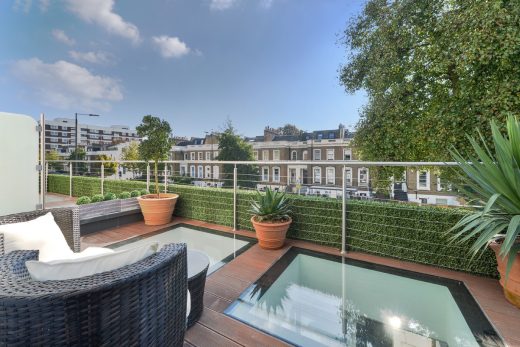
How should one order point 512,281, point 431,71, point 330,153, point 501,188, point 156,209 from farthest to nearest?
point 330,153, point 431,71, point 156,209, point 512,281, point 501,188

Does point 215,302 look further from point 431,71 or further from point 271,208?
point 431,71

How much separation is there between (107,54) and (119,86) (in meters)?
5.10

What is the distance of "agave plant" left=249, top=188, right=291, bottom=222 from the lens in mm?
3184

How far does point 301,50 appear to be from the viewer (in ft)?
35.9

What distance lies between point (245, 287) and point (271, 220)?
3.51 ft

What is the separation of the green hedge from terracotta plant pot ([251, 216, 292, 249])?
1.41 ft

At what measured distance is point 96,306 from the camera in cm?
78

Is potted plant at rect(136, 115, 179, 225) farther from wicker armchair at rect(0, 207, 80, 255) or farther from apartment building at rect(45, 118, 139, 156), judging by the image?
apartment building at rect(45, 118, 139, 156)

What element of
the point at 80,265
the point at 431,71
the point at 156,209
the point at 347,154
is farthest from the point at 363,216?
Answer: the point at 347,154

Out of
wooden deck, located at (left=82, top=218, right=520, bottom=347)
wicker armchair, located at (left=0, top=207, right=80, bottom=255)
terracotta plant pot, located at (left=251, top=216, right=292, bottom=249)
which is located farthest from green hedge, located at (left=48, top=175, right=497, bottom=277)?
wicker armchair, located at (left=0, top=207, right=80, bottom=255)

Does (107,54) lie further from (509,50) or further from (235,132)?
(509,50)

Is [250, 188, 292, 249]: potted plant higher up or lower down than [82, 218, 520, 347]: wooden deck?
higher up

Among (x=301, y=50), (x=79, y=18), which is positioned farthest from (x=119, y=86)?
(x=301, y=50)

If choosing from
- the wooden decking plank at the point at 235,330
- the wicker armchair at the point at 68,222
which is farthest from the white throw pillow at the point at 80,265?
the wicker armchair at the point at 68,222
